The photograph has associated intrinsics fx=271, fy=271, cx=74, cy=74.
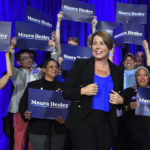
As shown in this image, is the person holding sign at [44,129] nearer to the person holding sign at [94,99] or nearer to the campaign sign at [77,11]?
the person holding sign at [94,99]

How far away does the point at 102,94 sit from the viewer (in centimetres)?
182

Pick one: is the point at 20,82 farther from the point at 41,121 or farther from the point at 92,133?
the point at 92,133

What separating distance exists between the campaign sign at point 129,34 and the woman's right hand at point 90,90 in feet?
6.89

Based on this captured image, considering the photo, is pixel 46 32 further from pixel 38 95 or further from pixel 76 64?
pixel 76 64

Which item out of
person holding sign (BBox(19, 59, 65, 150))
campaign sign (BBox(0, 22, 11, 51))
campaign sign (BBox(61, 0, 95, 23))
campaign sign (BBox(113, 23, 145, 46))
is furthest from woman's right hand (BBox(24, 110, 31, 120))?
campaign sign (BBox(113, 23, 145, 46))

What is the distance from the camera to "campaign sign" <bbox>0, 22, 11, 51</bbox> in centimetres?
291

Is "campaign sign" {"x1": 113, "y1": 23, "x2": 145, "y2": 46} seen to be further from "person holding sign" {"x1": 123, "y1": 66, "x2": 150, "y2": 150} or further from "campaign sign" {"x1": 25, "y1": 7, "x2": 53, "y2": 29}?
"campaign sign" {"x1": 25, "y1": 7, "x2": 53, "y2": 29}

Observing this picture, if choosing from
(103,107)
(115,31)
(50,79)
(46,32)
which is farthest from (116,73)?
(115,31)

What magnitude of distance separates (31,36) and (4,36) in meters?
0.51

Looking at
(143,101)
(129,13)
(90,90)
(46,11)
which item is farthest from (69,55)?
(90,90)

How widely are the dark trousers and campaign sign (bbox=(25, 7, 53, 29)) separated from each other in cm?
215

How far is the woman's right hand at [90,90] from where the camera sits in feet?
5.58

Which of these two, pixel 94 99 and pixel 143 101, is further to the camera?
pixel 143 101

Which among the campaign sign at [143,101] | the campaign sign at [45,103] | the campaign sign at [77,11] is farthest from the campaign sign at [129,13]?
the campaign sign at [45,103]
